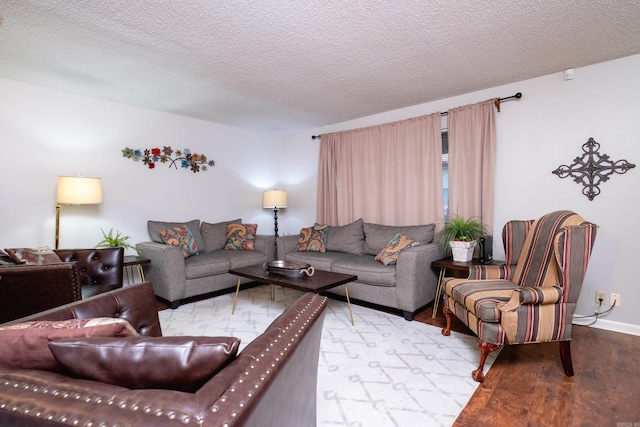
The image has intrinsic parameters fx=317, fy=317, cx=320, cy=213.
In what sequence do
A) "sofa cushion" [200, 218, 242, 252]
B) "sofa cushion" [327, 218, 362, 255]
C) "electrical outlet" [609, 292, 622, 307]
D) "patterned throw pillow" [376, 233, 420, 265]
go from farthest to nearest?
1. "sofa cushion" [200, 218, 242, 252]
2. "sofa cushion" [327, 218, 362, 255]
3. "patterned throw pillow" [376, 233, 420, 265]
4. "electrical outlet" [609, 292, 622, 307]

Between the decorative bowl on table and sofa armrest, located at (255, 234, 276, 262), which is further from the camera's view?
sofa armrest, located at (255, 234, 276, 262)

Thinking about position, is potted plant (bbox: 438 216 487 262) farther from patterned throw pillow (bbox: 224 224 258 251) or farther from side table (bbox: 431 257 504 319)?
patterned throw pillow (bbox: 224 224 258 251)

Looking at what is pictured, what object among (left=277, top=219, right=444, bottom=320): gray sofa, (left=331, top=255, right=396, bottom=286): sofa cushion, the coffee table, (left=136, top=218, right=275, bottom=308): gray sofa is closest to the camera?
the coffee table

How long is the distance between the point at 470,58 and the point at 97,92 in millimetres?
3727

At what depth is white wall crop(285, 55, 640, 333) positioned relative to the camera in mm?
2668

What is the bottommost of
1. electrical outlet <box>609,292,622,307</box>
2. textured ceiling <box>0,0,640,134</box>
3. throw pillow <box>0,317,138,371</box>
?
electrical outlet <box>609,292,622,307</box>

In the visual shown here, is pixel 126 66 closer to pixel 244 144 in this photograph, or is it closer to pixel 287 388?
pixel 244 144

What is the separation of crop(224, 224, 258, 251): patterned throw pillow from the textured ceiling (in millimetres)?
1762

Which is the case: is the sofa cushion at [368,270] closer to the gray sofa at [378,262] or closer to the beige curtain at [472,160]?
the gray sofa at [378,262]

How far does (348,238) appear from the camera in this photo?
4098 millimetres

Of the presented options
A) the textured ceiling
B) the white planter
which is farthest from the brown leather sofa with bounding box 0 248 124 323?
the white planter

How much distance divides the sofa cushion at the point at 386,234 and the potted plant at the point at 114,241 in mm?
2765

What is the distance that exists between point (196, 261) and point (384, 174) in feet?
8.36

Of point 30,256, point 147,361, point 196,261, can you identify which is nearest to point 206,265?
point 196,261
